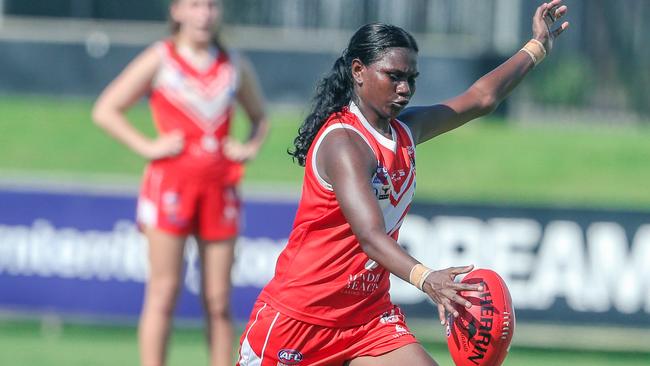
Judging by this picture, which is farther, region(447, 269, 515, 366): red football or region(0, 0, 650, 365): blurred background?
region(0, 0, 650, 365): blurred background

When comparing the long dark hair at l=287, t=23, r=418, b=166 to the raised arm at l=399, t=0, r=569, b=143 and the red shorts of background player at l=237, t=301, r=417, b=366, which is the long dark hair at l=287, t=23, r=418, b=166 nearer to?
the raised arm at l=399, t=0, r=569, b=143

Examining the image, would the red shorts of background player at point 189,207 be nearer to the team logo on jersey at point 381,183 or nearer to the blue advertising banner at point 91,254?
the blue advertising banner at point 91,254

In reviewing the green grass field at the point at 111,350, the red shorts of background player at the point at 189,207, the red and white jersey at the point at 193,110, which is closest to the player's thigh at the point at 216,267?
the red shorts of background player at the point at 189,207

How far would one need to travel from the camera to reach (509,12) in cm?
1856

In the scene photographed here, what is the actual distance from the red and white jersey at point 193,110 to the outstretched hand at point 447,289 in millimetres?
3279

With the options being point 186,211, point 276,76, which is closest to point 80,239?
point 186,211

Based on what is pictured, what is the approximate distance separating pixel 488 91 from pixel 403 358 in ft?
4.43

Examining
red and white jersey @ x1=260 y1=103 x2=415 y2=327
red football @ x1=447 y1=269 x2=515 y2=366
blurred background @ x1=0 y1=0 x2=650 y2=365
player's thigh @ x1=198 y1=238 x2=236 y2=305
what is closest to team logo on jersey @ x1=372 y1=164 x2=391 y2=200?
red and white jersey @ x1=260 y1=103 x2=415 y2=327

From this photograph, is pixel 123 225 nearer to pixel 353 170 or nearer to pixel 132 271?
pixel 132 271

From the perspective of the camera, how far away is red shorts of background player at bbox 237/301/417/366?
16.9 ft

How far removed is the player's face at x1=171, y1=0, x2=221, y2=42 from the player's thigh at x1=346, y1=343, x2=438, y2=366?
2.97 metres

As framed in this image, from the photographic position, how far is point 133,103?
25.7ft

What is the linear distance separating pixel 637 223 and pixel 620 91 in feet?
34.3

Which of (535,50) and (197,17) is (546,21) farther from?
(197,17)
